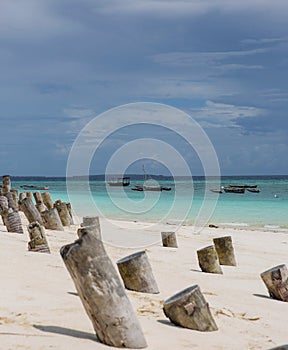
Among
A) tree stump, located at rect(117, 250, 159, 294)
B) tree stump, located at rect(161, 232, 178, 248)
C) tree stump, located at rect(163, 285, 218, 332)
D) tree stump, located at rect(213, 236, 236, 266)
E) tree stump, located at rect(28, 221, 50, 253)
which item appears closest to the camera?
tree stump, located at rect(163, 285, 218, 332)

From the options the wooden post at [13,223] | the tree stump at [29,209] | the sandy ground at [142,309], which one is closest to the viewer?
the sandy ground at [142,309]

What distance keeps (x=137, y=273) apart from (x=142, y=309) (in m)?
0.85

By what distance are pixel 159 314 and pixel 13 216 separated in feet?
22.2

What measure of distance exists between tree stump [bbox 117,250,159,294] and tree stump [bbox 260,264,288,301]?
1828 millimetres

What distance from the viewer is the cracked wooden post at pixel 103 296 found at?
15.2 ft

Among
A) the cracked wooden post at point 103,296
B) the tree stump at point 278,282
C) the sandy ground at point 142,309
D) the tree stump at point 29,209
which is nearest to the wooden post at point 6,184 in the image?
the tree stump at point 29,209

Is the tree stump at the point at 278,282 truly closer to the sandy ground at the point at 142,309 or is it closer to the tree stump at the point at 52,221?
the sandy ground at the point at 142,309

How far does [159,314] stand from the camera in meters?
5.97

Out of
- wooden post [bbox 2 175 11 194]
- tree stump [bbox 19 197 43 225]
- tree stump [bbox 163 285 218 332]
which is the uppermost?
wooden post [bbox 2 175 11 194]

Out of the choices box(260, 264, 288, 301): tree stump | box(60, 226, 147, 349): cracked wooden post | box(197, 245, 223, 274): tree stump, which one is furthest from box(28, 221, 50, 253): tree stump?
box(60, 226, 147, 349): cracked wooden post

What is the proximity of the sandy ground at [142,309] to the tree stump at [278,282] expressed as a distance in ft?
0.64

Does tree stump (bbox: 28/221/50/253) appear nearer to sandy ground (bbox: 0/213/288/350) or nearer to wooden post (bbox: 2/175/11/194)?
sandy ground (bbox: 0/213/288/350)

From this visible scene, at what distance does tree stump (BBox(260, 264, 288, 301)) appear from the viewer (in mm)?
7777

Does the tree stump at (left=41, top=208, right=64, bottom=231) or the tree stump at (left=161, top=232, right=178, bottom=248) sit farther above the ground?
the tree stump at (left=41, top=208, right=64, bottom=231)
